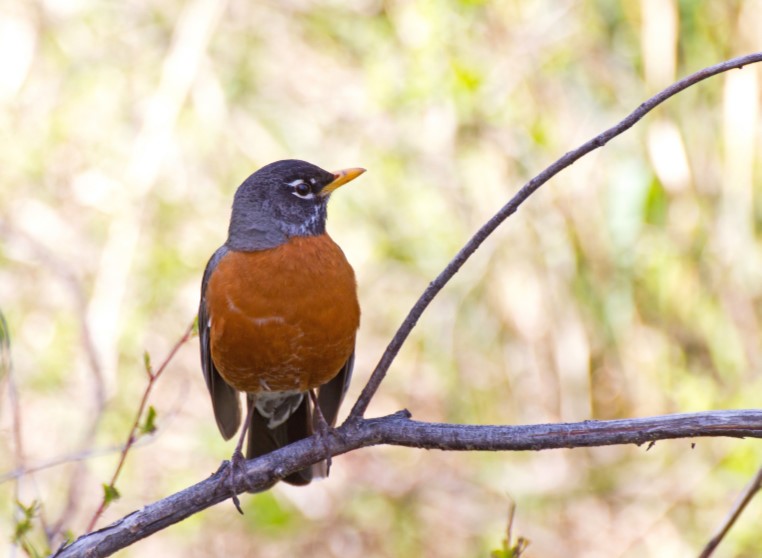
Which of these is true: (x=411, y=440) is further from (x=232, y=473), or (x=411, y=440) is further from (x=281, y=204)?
(x=281, y=204)

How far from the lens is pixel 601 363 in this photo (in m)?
6.05

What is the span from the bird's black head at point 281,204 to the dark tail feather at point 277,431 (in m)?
0.78

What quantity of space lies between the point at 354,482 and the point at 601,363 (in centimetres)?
182

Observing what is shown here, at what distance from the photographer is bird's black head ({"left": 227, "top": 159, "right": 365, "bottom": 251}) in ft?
11.8

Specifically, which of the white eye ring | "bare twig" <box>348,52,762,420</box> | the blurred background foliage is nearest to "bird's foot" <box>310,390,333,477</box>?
"bare twig" <box>348,52,762,420</box>

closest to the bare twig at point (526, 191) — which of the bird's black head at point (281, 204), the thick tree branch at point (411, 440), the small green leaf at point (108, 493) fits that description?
the thick tree branch at point (411, 440)

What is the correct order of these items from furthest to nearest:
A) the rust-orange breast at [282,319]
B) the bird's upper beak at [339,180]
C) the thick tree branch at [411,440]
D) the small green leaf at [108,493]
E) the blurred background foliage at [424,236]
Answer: the blurred background foliage at [424,236] < the bird's upper beak at [339,180] < the rust-orange breast at [282,319] < the small green leaf at [108,493] < the thick tree branch at [411,440]

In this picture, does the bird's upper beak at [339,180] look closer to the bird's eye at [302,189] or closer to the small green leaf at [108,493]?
the bird's eye at [302,189]

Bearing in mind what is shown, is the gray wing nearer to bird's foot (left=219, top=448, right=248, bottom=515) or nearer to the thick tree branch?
bird's foot (left=219, top=448, right=248, bottom=515)

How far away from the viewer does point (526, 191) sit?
220 centimetres

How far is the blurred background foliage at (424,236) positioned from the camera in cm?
562

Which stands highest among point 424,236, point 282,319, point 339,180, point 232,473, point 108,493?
point 424,236

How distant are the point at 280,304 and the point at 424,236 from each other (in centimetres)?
311

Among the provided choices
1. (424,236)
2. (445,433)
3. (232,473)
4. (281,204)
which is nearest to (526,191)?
(445,433)
